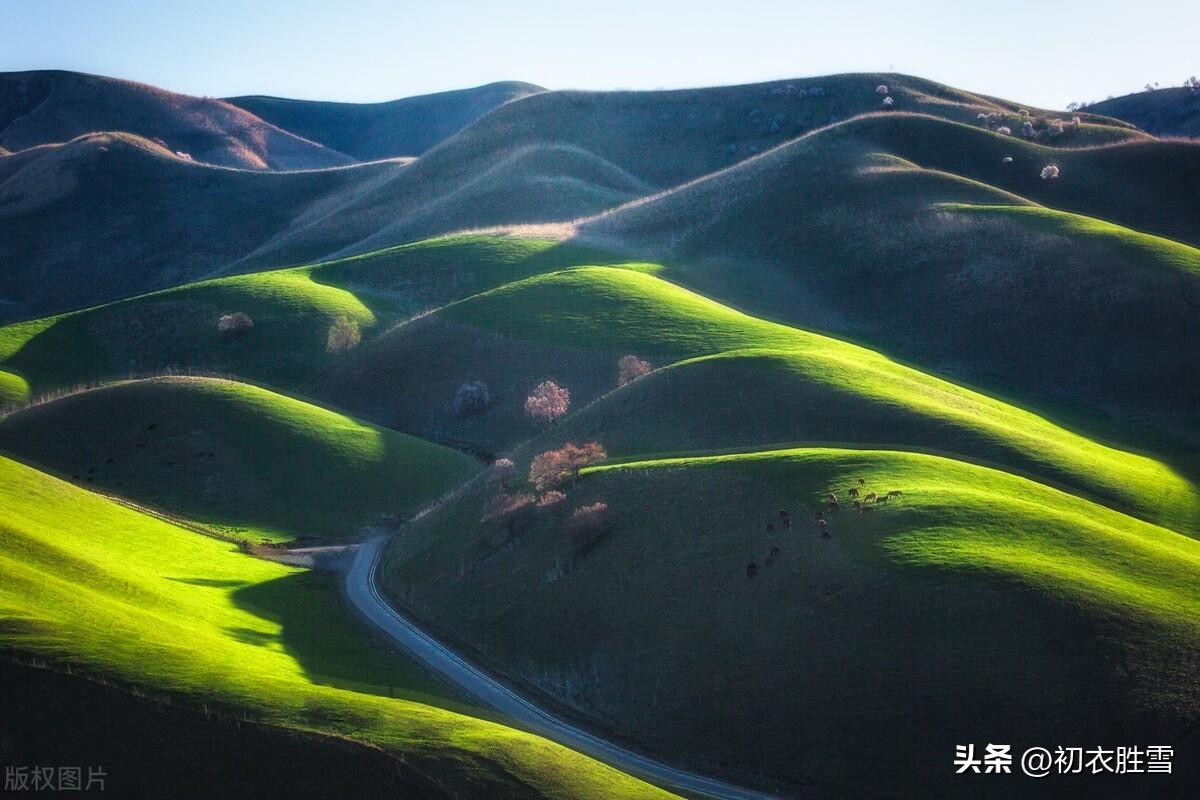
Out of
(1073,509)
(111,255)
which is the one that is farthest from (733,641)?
(111,255)

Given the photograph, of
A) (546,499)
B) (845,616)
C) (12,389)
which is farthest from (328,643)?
(12,389)

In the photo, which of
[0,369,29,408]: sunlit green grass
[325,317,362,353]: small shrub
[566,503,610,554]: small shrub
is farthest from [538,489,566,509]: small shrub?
[0,369,29,408]: sunlit green grass

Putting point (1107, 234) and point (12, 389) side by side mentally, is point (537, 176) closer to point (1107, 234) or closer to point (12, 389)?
point (12, 389)

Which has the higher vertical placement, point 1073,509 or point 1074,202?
point 1074,202

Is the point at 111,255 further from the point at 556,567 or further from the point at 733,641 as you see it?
the point at 733,641

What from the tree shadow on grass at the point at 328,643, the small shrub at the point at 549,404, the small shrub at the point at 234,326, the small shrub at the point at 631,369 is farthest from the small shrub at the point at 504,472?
the small shrub at the point at 234,326
